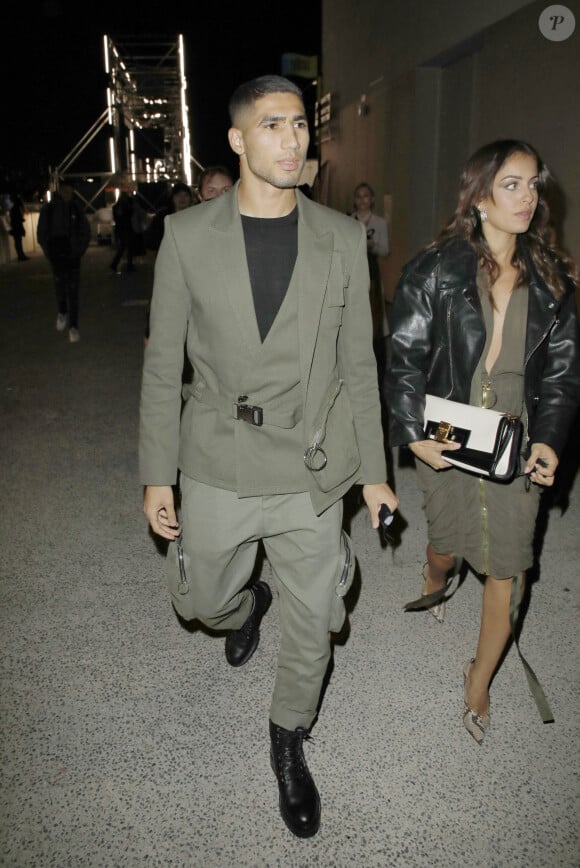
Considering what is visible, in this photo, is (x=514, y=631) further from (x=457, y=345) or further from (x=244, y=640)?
(x=244, y=640)

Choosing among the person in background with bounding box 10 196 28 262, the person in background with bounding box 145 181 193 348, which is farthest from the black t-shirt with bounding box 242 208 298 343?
the person in background with bounding box 10 196 28 262

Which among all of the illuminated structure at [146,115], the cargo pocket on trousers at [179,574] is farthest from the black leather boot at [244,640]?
the illuminated structure at [146,115]

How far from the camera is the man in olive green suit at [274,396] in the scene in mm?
2287

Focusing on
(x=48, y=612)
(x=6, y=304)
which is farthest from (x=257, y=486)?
(x=6, y=304)

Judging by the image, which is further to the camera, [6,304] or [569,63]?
[6,304]

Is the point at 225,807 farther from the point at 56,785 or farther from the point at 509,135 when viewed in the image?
the point at 509,135

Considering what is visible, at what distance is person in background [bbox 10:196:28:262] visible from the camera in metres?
A: 22.9

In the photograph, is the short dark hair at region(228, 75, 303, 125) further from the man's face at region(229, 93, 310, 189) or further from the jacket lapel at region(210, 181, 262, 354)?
the jacket lapel at region(210, 181, 262, 354)

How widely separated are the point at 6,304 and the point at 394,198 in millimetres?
8075

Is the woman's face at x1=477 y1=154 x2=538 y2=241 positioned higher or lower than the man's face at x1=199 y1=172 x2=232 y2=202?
lower

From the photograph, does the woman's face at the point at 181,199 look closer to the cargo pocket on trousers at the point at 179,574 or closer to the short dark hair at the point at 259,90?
the short dark hair at the point at 259,90

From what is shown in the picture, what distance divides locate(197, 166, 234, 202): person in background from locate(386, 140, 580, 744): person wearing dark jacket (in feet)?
8.63

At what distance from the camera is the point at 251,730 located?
2.86 m

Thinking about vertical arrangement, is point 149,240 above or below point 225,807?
above
